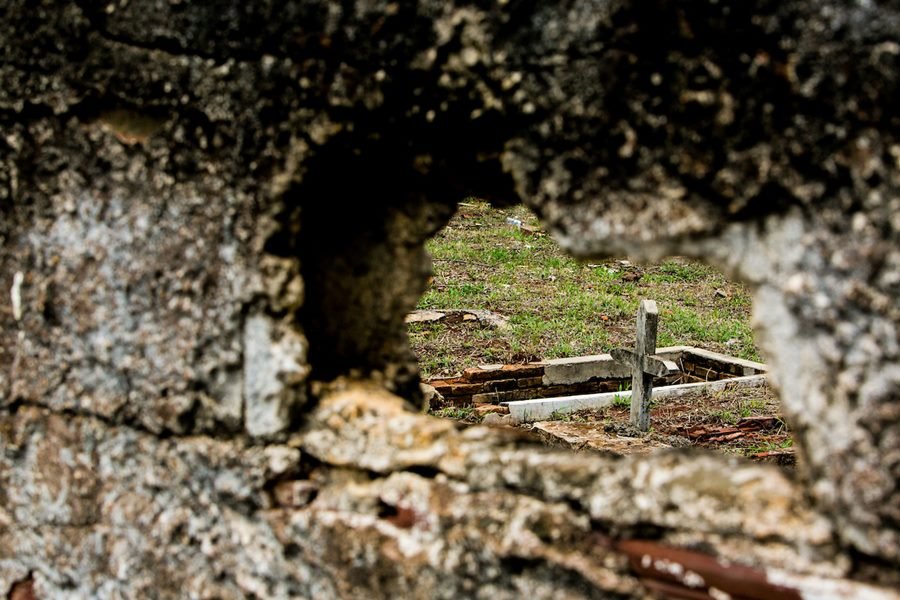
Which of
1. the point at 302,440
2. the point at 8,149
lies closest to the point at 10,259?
the point at 8,149

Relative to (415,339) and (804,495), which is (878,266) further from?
(415,339)

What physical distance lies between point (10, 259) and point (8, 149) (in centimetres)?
22

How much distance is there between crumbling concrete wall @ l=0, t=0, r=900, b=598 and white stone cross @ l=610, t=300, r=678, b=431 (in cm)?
451

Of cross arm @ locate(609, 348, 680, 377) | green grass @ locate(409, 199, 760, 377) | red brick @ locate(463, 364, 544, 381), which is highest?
green grass @ locate(409, 199, 760, 377)

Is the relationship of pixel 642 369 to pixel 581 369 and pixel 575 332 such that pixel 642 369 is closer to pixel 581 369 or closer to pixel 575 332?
pixel 581 369

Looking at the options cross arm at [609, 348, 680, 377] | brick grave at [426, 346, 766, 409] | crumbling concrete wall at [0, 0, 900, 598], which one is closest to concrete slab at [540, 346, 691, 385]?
brick grave at [426, 346, 766, 409]

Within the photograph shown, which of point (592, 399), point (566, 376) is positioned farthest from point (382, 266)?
point (566, 376)

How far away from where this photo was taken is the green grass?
7.87 metres

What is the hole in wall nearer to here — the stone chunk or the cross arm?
the stone chunk

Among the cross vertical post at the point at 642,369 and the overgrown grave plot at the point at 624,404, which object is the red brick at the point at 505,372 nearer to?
the overgrown grave plot at the point at 624,404

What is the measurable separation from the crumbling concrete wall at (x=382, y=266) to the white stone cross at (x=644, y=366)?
4505mm

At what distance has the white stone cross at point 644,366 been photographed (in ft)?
20.3

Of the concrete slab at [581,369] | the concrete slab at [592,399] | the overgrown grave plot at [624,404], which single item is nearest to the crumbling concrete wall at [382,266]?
the overgrown grave plot at [624,404]

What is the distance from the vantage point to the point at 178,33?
1.67 meters
